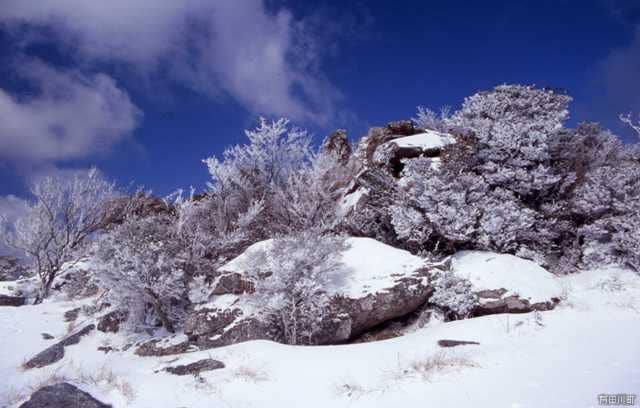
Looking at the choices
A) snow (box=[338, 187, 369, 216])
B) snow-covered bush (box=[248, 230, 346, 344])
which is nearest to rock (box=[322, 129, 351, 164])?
snow (box=[338, 187, 369, 216])

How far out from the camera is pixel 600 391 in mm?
4117

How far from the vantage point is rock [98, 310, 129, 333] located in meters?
11.2

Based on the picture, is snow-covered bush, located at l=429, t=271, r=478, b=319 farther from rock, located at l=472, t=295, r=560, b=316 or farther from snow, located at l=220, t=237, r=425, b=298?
snow, located at l=220, t=237, r=425, b=298

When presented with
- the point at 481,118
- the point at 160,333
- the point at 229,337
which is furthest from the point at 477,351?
the point at 481,118

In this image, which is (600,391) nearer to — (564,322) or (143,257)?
(564,322)

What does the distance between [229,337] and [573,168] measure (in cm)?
1284

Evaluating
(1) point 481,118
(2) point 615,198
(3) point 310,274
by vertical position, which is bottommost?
(3) point 310,274

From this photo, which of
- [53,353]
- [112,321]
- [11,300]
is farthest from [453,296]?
[11,300]

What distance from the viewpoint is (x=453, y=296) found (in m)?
8.68

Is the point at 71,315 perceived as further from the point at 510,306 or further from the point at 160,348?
the point at 510,306

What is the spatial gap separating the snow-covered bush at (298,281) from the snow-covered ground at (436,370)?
36.3 inches

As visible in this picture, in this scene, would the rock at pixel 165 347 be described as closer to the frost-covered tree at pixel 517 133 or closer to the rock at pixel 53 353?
the rock at pixel 53 353

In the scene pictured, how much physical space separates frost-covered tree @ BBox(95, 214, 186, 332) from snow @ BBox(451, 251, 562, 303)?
23.3 ft

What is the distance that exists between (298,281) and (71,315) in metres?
9.18
